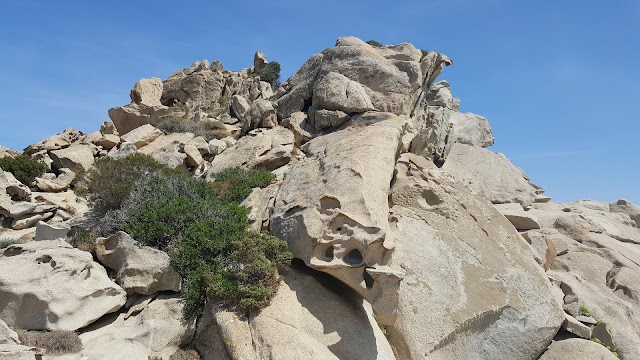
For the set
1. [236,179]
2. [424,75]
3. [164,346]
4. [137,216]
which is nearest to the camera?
[164,346]

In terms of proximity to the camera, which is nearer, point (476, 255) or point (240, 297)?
point (240, 297)

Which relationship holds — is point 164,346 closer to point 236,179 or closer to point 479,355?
point 479,355

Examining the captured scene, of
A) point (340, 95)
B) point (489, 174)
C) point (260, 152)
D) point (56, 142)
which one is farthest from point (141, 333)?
point (489, 174)

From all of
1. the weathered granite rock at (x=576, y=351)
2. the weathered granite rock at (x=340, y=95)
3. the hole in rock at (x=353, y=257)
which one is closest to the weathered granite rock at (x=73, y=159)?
the weathered granite rock at (x=340, y=95)

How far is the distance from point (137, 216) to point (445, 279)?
6.96 m

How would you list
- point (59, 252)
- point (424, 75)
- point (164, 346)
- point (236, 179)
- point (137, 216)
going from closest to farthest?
point (164, 346)
point (59, 252)
point (137, 216)
point (236, 179)
point (424, 75)

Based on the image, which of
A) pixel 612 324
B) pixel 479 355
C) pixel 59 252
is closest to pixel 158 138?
pixel 59 252

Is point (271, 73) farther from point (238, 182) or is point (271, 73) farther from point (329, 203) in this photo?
point (329, 203)

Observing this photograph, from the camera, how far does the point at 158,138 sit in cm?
2144

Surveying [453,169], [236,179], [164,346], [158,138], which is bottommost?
[164,346]

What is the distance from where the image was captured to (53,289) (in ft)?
28.5

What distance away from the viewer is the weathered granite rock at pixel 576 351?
10.4 m

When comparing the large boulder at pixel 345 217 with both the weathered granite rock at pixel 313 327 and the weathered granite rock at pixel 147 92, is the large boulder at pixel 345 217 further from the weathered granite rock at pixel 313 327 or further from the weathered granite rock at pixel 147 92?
the weathered granite rock at pixel 147 92

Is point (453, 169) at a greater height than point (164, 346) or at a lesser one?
greater
